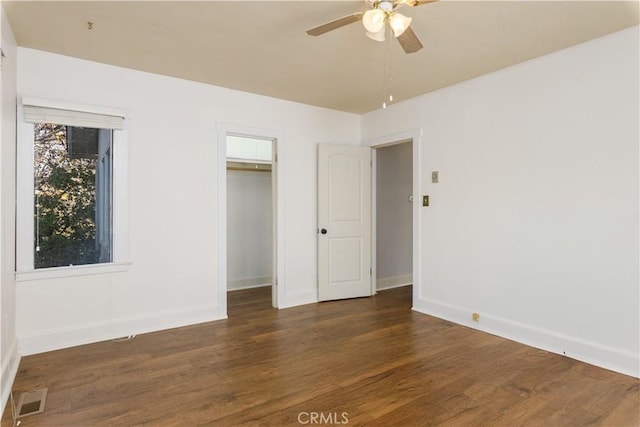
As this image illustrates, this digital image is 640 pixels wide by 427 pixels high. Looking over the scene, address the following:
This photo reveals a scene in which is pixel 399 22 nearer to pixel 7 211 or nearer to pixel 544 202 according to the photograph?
pixel 544 202

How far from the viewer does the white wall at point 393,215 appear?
5.63m

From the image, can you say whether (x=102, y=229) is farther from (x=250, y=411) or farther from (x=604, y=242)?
(x=604, y=242)

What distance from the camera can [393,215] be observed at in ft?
19.1

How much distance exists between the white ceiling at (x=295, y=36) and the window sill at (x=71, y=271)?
1.87 m

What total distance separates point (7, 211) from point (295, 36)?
248 cm

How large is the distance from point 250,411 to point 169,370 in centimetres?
91

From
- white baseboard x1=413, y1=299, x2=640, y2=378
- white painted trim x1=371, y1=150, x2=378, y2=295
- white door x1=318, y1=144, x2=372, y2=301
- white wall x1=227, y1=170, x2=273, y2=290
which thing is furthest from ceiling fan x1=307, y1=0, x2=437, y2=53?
white wall x1=227, y1=170, x2=273, y2=290

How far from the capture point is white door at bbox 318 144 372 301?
15.9 feet

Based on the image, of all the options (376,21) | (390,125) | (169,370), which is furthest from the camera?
(390,125)

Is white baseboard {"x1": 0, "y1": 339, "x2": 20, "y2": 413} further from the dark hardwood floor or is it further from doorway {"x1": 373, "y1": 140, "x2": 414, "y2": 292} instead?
doorway {"x1": 373, "y1": 140, "x2": 414, "y2": 292}

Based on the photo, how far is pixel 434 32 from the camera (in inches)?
112

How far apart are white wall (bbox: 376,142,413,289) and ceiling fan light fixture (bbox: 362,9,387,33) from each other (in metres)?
3.37

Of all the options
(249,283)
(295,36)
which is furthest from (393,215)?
(295,36)

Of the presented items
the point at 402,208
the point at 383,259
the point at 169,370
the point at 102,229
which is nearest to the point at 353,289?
the point at 383,259
